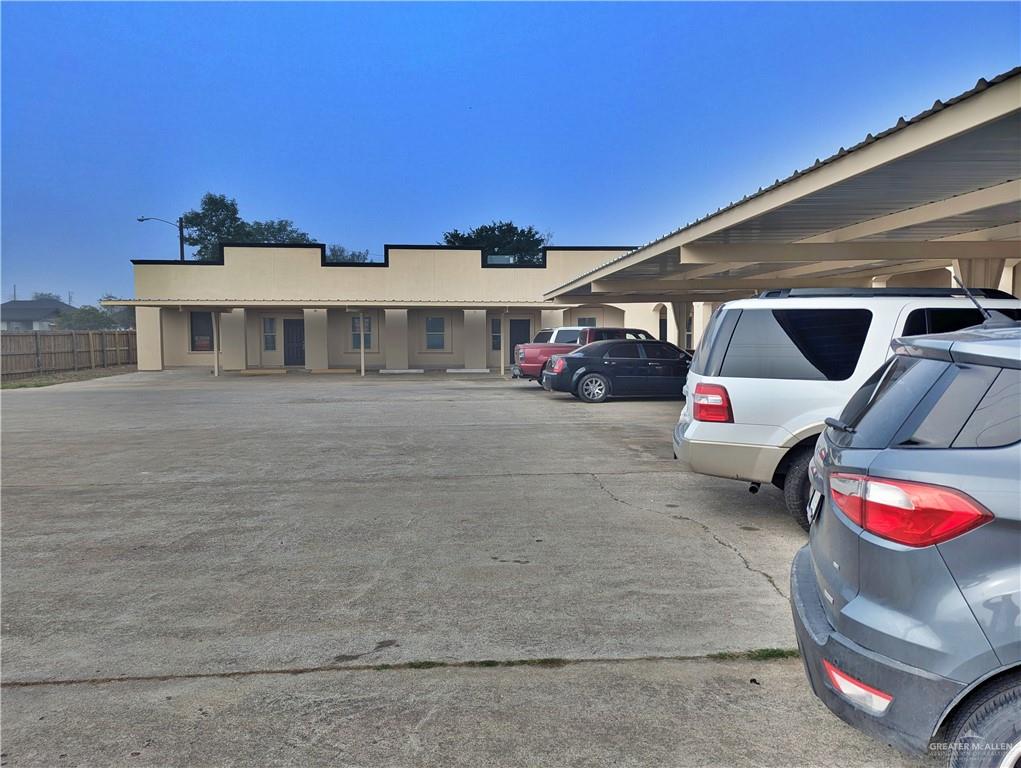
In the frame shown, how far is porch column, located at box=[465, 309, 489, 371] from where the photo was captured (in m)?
33.0

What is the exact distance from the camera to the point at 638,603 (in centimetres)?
475

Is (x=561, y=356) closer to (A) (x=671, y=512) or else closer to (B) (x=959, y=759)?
(A) (x=671, y=512)

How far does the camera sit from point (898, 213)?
11172 millimetres

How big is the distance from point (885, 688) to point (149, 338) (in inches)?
1387

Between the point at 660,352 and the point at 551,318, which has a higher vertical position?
the point at 551,318

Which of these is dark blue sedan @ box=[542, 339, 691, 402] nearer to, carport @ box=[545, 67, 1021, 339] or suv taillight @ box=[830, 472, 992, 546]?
carport @ box=[545, 67, 1021, 339]

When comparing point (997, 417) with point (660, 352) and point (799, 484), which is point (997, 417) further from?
point (660, 352)

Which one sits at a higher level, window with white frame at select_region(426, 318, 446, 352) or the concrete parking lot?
window with white frame at select_region(426, 318, 446, 352)

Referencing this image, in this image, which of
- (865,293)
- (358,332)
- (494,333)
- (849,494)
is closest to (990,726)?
(849,494)

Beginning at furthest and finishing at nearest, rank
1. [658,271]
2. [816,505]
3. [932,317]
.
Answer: [658,271]
[932,317]
[816,505]

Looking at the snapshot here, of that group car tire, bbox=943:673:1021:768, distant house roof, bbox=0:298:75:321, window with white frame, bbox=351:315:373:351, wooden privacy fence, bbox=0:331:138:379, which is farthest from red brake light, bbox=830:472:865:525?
distant house roof, bbox=0:298:75:321

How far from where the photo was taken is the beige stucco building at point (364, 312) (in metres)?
32.7

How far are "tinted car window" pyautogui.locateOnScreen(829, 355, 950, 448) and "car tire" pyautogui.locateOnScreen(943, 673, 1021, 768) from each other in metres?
0.85

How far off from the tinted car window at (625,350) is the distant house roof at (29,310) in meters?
97.1
